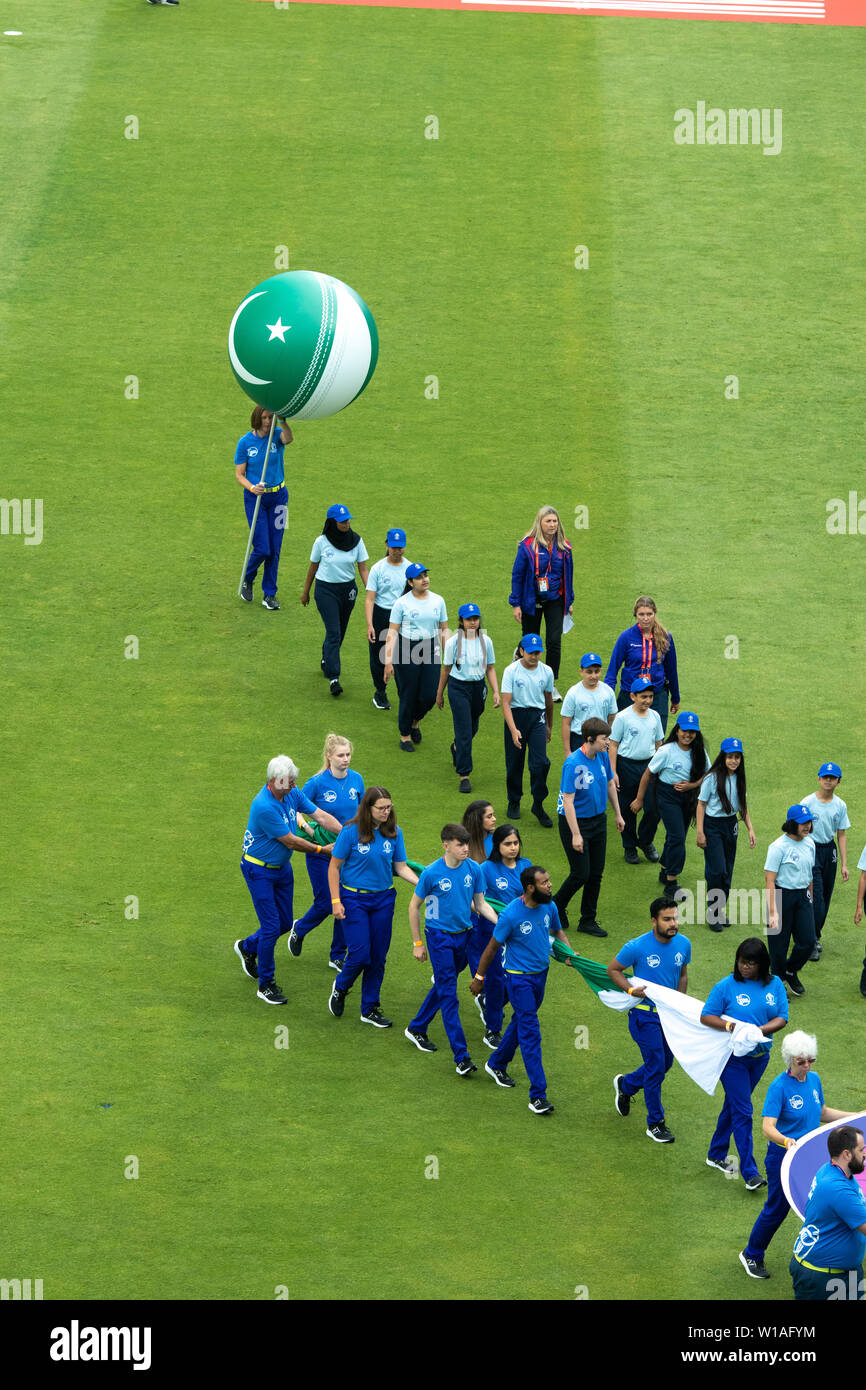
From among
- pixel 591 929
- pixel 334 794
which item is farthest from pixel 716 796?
pixel 334 794

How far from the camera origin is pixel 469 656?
1755 cm

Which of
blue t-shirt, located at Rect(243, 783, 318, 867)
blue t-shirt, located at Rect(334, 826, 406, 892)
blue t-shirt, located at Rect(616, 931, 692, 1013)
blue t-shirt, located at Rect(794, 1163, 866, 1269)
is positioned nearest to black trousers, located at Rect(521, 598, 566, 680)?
blue t-shirt, located at Rect(243, 783, 318, 867)

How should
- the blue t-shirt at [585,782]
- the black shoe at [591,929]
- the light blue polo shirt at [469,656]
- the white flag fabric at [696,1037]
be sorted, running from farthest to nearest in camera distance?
the light blue polo shirt at [469,656], the black shoe at [591,929], the blue t-shirt at [585,782], the white flag fabric at [696,1037]

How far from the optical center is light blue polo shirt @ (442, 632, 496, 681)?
17500 mm

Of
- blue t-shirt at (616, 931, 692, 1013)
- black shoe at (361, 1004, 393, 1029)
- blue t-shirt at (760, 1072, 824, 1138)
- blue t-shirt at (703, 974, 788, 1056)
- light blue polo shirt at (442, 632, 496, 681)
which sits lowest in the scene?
black shoe at (361, 1004, 393, 1029)

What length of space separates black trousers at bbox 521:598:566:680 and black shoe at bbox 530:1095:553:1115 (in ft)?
19.7

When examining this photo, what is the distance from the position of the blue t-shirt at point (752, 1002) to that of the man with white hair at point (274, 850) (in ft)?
10.8

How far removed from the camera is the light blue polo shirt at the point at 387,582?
60.9 feet

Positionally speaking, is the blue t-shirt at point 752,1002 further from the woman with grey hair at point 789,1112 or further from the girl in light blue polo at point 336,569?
the girl in light blue polo at point 336,569

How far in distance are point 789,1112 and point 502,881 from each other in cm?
302

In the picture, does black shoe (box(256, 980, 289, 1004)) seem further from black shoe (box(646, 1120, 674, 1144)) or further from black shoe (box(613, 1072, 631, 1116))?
black shoe (box(646, 1120, 674, 1144))

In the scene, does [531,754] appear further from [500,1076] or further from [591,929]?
[500,1076]

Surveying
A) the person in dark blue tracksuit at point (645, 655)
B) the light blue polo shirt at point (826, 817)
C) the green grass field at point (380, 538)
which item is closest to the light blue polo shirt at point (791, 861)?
the light blue polo shirt at point (826, 817)

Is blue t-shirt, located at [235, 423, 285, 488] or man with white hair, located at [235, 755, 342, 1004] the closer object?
man with white hair, located at [235, 755, 342, 1004]
